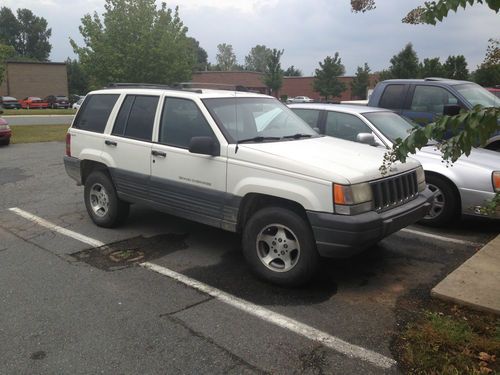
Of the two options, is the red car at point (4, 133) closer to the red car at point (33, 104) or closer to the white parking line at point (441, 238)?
the white parking line at point (441, 238)

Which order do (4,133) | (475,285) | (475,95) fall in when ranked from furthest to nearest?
1. (4,133)
2. (475,95)
3. (475,285)

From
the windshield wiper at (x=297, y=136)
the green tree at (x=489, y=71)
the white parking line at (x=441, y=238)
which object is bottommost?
the white parking line at (x=441, y=238)

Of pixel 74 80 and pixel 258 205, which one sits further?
pixel 74 80

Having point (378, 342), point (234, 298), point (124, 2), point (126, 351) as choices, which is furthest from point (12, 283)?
point (124, 2)

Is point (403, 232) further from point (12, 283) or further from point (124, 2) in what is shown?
point (124, 2)

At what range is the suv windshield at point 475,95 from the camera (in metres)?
8.22

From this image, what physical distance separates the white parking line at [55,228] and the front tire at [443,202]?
165 inches

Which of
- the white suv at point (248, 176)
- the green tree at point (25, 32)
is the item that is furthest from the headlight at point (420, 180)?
the green tree at point (25, 32)

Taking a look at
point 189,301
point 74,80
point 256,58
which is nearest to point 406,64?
point 189,301

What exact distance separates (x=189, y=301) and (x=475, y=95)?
677 cm

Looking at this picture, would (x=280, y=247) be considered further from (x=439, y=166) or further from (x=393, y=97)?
(x=393, y=97)

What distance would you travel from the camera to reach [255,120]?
207 inches

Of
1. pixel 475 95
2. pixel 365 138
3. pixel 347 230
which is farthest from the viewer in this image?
pixel 475 95

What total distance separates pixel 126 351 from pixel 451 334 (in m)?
2.31
